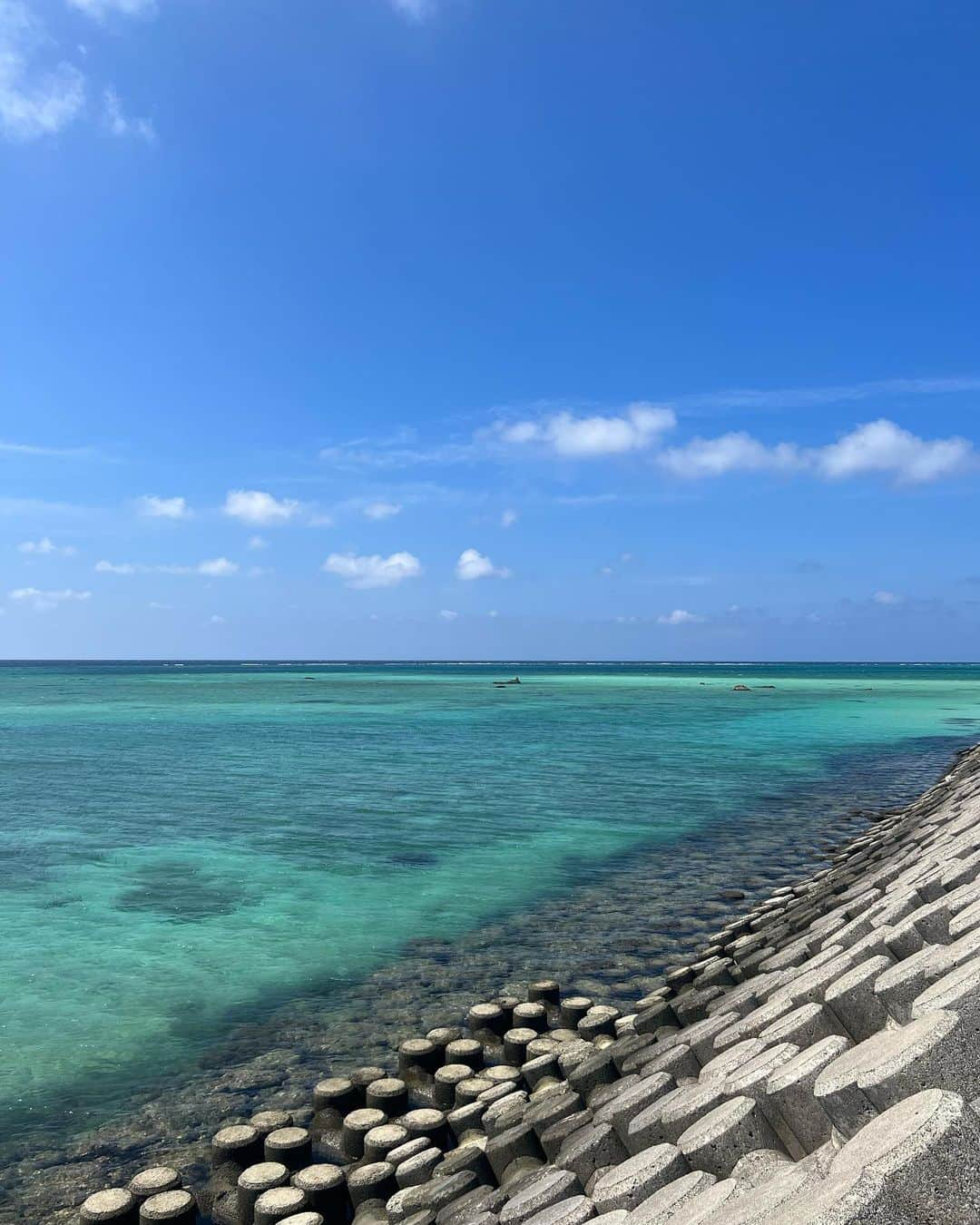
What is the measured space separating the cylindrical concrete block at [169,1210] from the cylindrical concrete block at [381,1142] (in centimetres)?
110

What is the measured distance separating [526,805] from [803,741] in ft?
65.2

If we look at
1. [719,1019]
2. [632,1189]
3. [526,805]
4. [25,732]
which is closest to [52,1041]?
[719,1019]

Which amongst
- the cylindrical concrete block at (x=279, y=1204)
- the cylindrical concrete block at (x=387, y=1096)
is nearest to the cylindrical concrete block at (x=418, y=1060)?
the cylindrical concrete block at (x=387, y=1096)

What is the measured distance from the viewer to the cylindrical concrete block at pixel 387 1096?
21.3 ft

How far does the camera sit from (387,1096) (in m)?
6.49

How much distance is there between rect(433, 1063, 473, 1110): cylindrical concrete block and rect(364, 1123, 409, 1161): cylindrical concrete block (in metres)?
0.75

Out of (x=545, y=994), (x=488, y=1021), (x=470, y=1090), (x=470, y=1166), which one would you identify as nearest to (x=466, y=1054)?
(x=470, y=1090)

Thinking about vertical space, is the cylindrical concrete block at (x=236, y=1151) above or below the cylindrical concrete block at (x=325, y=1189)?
below

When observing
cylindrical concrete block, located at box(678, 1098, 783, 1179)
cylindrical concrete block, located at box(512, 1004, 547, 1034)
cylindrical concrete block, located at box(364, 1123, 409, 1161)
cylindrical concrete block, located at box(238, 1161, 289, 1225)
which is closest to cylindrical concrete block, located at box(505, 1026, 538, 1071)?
cylindrical concrete block, located at box(512, 1004, 547, 1034)

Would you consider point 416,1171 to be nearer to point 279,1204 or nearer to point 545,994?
point 279,1204

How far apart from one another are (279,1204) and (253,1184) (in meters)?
0.31

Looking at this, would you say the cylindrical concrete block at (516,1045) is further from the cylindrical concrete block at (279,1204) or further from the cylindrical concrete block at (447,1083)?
the cylindrical concrete block at (279,1204)

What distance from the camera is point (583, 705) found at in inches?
2530

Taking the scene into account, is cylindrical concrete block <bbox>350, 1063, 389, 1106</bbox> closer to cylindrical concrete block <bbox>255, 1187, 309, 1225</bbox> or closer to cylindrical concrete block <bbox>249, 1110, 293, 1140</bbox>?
cylindrical concrete block <bbox>249, 1110, 293, 1140</bbox>
